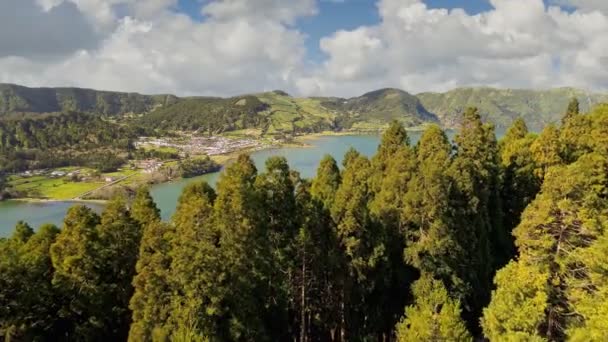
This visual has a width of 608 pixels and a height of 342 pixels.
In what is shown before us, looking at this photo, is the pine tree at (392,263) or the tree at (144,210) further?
the tree at (144,210)

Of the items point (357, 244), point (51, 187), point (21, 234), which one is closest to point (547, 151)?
point (357, 244)

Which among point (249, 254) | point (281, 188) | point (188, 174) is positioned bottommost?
point (188, 174)

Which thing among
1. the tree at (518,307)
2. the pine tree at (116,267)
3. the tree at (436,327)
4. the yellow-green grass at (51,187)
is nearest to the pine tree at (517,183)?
the tree at (518,307)

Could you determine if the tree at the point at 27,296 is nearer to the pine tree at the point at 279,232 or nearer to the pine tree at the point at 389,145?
the pine tree at the point at 279,232

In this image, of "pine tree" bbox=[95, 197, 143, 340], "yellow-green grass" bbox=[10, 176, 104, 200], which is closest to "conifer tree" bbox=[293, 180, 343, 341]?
"pine tree" bbox=[95, 197, 143, 340]

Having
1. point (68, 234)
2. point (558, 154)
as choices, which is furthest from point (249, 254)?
point (558, 154)

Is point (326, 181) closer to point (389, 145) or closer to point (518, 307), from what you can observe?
point (389, 145)

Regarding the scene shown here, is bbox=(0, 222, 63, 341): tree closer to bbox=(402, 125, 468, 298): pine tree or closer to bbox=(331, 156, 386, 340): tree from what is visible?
bbox=(331, 156, 386, 340): tree

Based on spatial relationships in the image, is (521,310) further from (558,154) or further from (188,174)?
(188,174)
